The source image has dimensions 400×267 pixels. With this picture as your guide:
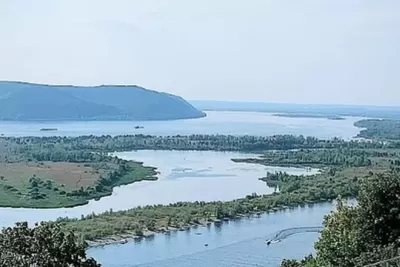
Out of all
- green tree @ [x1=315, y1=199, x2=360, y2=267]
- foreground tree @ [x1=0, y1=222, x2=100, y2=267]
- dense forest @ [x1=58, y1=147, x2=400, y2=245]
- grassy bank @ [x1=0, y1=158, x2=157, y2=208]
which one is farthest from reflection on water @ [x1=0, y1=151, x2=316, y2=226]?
foreground tree @ [x1=0, y1=222, x2=100, y2=267]

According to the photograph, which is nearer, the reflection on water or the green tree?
the green tree

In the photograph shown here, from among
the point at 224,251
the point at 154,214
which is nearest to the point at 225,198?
the point at 154,214

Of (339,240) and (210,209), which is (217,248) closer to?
(210,209)

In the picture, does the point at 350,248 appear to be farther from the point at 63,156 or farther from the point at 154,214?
the point at 63,156

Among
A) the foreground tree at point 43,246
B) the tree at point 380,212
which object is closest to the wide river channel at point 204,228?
the tree at point 380,212

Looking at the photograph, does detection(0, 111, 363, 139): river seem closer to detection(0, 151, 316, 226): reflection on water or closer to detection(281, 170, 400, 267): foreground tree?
detection(0, 151, 316, 226): reflection on water
